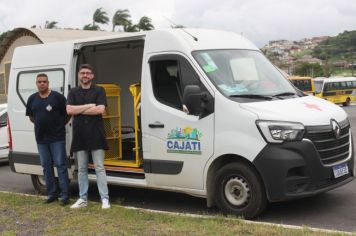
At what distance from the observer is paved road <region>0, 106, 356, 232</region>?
6109 mm

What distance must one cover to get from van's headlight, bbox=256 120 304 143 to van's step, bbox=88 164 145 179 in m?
2.12

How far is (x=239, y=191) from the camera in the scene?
6312mm

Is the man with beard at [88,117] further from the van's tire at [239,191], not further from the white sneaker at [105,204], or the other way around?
the van's tire at [239,191]

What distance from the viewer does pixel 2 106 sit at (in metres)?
14.0

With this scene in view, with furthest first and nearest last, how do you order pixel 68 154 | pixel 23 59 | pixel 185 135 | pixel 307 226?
pixel 23 59 → pixel 68 154 → pixel 185 135 → pixel 307 226

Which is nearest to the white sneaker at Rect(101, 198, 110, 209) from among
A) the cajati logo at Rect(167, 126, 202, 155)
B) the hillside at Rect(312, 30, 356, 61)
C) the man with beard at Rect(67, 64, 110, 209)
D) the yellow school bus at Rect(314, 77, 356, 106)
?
the man with beard at Rect(67, 64, 110, 209)

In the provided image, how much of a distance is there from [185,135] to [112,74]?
3.77 meters

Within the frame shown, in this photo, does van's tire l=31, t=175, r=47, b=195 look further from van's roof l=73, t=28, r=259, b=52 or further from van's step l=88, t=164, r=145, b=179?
van's roof l=73, t=28, r=259, b=52

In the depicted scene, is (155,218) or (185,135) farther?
(185,135)

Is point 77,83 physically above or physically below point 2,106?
above

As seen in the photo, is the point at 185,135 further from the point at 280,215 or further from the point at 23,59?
the point at 23,59

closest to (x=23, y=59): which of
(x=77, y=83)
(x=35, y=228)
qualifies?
(x=77, y=83)

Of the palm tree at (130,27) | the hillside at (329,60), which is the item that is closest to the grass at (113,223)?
the palm tree at (130,27)

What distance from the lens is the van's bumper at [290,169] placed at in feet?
19.3
